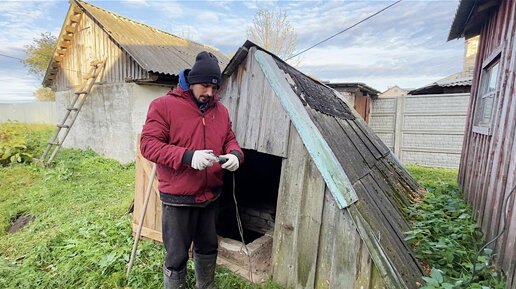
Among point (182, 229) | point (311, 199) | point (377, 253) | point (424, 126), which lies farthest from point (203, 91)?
point (424, 126)

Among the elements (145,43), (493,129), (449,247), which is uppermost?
(145,43)

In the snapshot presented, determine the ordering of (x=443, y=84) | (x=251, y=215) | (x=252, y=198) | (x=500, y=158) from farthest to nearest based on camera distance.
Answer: (x=443, y=84) < (x=252, y=198) < (x=251, y=215) < (x=500, y=158)

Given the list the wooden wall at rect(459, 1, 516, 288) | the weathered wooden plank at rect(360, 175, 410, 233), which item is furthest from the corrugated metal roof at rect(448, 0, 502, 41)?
the weathered wooden plank at rect(360, 175, 410, 233)

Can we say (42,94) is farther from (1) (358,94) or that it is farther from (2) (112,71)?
(1) (358,94)

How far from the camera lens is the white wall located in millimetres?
8586

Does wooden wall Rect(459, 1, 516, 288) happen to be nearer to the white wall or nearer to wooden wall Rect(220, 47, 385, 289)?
wooden wall Rect(220, 47, 385, 289)

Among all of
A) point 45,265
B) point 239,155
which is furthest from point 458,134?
point 45,265

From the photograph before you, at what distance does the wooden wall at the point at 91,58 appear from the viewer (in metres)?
8.55

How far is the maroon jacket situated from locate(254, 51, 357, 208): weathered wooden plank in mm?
722

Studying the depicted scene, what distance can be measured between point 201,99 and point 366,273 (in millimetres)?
2069

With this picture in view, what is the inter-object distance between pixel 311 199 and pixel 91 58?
10.8m

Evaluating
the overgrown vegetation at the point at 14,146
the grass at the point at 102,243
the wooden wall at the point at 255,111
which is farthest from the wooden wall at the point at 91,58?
the wooden wall at the point at 255,111

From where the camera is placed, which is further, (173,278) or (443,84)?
(443,84)

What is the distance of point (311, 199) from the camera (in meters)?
2.42
